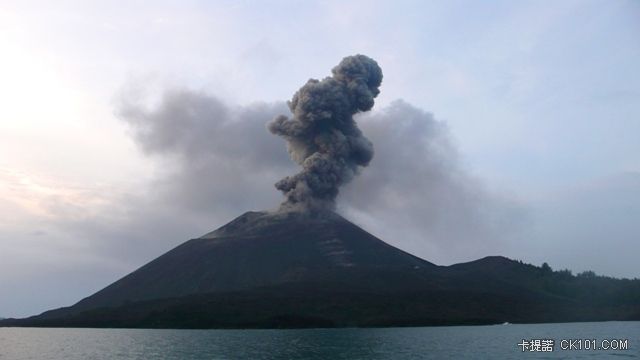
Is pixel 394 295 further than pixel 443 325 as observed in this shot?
Yes

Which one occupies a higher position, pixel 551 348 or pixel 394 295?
pixel 394 295

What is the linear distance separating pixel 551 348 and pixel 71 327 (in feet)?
449

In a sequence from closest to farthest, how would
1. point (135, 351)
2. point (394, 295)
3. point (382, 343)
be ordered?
1. point (135, 351)
2. point (382, 343)
3. point (394, 295)

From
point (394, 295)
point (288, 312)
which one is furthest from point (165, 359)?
point (394, 295)

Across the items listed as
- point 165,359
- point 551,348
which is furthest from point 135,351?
point 551,348

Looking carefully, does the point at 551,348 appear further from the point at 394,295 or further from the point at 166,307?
the point at 166,307

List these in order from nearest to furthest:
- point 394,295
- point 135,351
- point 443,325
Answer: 1. point 135,351
2. point 443,325
3. point 394,295

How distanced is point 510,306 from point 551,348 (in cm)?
10461

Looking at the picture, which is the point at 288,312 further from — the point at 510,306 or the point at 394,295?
the point at 510,306

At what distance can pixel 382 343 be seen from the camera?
98.8m

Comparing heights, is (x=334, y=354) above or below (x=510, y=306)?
below

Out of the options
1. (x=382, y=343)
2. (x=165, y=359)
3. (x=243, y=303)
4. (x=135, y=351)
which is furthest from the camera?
(x=243, y=303)

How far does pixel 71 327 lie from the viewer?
180500mm

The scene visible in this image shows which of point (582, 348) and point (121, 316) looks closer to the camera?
point (582, 348)
